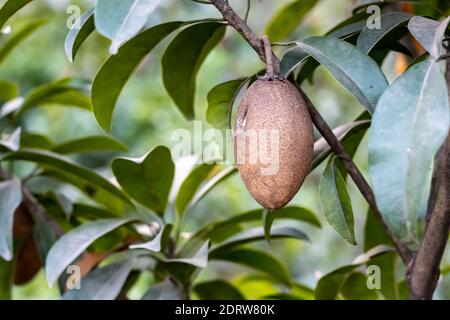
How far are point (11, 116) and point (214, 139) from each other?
46cm

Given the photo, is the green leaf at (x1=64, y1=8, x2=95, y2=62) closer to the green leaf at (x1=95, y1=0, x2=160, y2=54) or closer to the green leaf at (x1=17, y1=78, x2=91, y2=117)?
the green leaf at (x1=95, y1=0, x2=160, y2=54)

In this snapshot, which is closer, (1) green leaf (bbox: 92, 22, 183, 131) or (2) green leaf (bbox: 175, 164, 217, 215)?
(1) green leaf (bbox: 92, 22, 183, 131)

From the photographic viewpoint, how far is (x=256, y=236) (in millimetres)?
1042

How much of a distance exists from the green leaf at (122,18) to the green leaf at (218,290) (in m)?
0.63

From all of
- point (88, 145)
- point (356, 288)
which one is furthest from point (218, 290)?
point (88, 145)

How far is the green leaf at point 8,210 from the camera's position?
3.00 ft

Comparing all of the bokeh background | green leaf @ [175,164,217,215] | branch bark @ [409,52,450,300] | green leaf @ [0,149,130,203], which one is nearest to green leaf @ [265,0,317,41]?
green leaf @ [175,164,217,215]

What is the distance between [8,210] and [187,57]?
12.1 inches

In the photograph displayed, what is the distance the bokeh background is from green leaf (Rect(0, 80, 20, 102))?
1367 millimetres

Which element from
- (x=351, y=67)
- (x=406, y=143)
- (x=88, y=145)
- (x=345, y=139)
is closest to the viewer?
(x=406, y=143)

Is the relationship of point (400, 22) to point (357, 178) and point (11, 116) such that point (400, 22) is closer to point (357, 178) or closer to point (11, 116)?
point (357, 178)

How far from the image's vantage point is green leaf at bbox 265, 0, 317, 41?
1.22 m

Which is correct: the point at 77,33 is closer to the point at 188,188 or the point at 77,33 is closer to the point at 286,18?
the point at 188,188

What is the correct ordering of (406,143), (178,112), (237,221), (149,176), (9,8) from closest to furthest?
(406,143) < (9,8) < (149,176) < (237,221) < (178,112)
